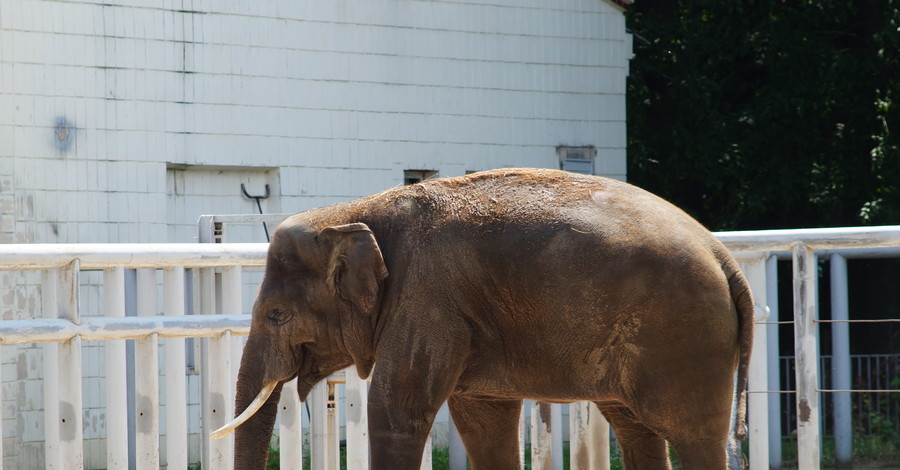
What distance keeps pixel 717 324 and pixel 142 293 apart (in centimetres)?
260

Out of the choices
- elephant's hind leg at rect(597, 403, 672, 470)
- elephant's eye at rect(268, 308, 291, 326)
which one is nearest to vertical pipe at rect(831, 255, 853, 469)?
elephant's hind leg at rect(597, 403, 672, 470)

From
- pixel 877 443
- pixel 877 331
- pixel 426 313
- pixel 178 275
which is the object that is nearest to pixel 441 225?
pixel 426 313

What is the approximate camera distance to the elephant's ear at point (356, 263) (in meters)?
4.52

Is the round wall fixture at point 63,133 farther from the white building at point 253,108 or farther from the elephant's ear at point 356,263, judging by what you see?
the elephant's ear at point 356,263

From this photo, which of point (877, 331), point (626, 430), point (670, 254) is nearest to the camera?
point (670, 254)

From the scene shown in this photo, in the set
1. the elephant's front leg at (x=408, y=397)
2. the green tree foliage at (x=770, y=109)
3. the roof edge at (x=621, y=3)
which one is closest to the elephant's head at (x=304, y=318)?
the elephant's front leg at (x=408, y=397)

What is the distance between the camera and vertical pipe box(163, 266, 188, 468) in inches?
221

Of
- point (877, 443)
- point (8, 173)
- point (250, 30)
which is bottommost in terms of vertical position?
point (877, 443)

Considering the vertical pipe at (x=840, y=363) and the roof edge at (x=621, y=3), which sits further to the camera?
the roof edge at (x=621, y=3)

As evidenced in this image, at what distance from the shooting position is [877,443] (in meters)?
11.9

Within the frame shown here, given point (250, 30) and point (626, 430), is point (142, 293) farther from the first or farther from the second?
point (250, 30)

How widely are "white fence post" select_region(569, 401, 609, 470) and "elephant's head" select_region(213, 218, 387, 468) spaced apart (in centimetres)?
139

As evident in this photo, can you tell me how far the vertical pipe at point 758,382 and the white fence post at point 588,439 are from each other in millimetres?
638

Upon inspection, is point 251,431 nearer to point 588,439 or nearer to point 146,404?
point 146,404
